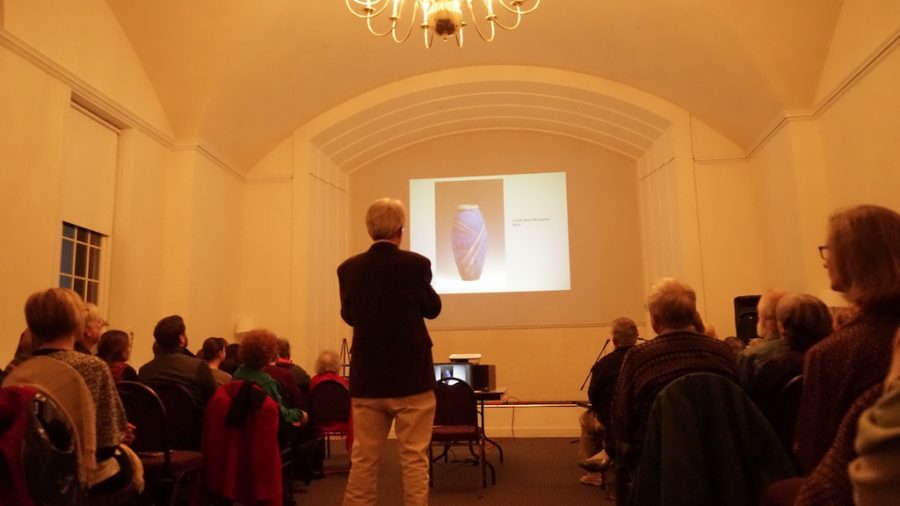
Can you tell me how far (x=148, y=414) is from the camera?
118 inches

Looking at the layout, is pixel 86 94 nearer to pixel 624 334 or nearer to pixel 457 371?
pixel 457 371

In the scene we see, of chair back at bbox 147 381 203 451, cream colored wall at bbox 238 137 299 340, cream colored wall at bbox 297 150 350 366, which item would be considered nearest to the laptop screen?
cream colored wall at bbox 297 150 350 366

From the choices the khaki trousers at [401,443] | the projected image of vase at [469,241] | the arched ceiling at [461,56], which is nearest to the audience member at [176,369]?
the khaki trousers at [401,443]

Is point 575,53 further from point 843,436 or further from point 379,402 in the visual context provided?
point 843,436

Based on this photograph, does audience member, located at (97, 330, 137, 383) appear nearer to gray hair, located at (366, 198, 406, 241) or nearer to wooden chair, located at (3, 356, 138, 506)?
wooden chair, located at (3, 356, 138, 506)

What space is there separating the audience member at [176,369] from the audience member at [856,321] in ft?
8.63

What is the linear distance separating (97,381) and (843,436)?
2.09 m

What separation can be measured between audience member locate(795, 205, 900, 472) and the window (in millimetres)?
5471

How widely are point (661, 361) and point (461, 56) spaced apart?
678cm

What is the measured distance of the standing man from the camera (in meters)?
2.56

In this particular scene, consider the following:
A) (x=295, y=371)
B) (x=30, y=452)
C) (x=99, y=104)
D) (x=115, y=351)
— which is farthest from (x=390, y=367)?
(x=99, y=104)

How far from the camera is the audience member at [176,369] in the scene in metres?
3.23

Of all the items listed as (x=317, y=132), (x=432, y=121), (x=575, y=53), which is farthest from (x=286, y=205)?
(x=575, y=53)

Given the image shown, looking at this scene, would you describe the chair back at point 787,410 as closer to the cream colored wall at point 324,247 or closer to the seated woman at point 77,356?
the seated woman at point 77,356
